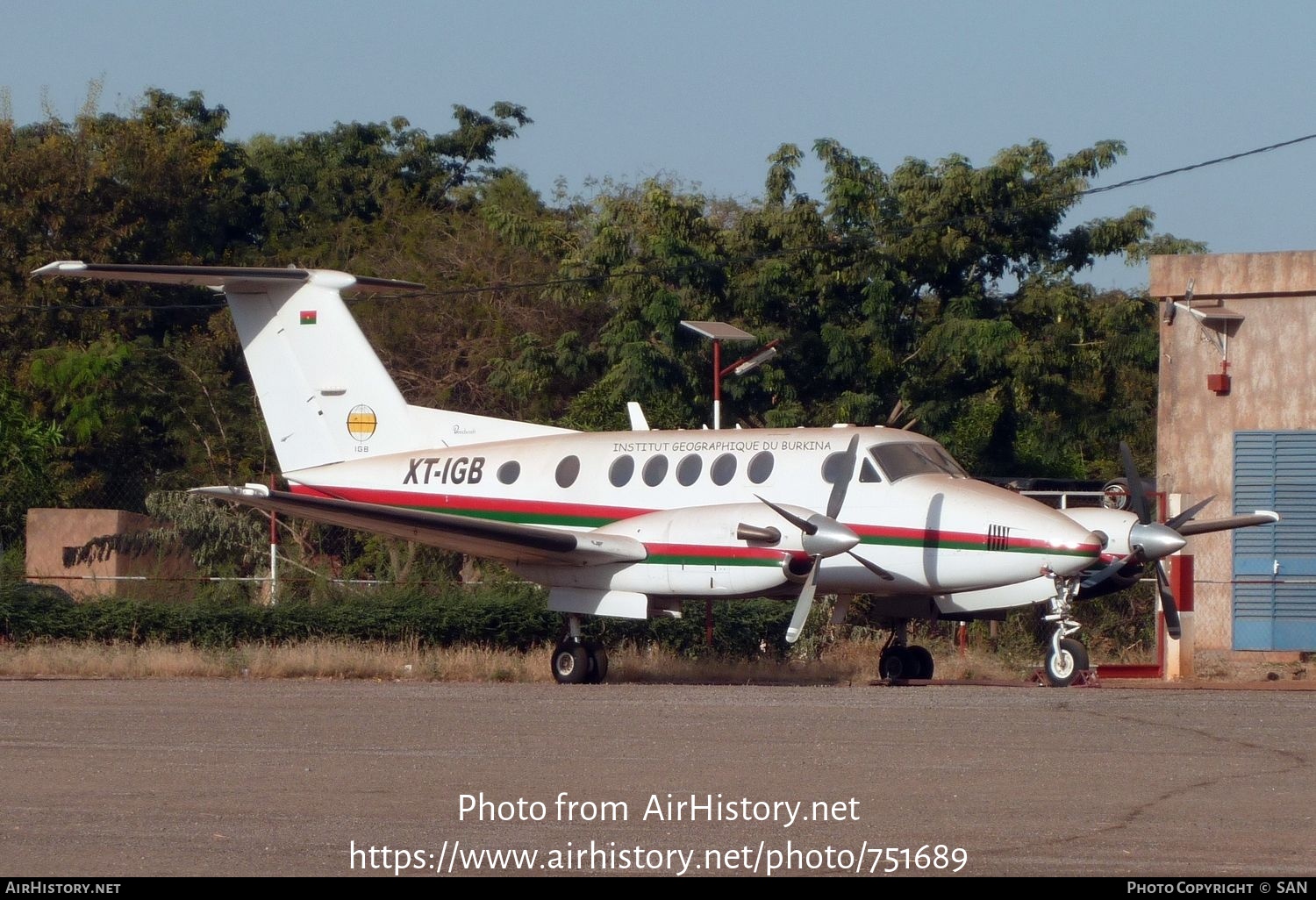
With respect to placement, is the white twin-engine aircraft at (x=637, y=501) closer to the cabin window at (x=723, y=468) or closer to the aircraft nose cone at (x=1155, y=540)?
the cabin window at (x=723, y=468)

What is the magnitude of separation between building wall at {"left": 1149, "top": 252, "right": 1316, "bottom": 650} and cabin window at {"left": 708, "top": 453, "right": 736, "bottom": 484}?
24.4 feet

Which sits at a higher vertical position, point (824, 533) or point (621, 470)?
point (621, 470)

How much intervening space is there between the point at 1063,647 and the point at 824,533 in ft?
8.48

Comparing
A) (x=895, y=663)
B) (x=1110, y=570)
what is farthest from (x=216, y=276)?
(x=1110, y=570)

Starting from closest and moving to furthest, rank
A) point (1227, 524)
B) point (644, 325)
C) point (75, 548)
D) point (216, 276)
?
point (1227, 524)
point (216, 276)
point (75, 548)
point (644, 325)

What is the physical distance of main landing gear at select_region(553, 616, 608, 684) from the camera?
1719 cm

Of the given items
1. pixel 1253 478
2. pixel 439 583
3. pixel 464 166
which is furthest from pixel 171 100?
pixel 1253 478

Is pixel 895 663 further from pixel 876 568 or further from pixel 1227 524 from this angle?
pixel 1227 524

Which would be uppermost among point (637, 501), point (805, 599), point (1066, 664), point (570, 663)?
point (637, 501)

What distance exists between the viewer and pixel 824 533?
15.4 metres

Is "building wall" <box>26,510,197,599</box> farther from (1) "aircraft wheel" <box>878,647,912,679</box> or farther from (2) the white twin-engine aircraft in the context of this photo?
(1) "aircraft wheel" <box>878,647,912,679</box>

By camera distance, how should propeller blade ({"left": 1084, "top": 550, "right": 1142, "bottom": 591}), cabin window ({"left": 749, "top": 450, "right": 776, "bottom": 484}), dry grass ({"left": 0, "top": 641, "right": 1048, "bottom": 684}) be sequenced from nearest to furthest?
propeller blade ({"left": 1084, "top": 550, "right": 1142, "bottom": 591})
cabin window ({"left": 749, "top": 450, "right": 776, "bottom": 484})
dry grass ({"left": 0, "top": 641, "right": 1048, "bottom": 684})

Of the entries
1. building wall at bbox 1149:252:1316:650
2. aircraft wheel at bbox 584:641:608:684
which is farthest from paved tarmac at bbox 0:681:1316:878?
building wall at bbox 1149:252:1316:650
